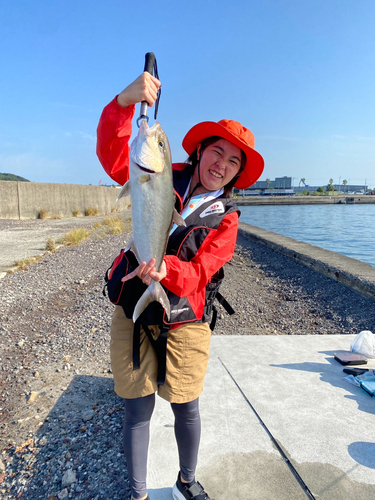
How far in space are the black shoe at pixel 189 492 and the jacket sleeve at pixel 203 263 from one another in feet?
3.79

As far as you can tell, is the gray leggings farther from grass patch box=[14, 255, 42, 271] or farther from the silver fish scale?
grass patch box=[14, 255, 42, 271]

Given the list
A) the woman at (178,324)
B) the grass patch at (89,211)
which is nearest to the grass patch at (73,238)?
the woman at (178,324)

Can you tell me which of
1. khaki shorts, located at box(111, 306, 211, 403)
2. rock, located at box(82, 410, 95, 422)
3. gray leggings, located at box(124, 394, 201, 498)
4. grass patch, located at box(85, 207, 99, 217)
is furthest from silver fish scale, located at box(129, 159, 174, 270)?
grass patch, located at box(85, 207, 99, 217)

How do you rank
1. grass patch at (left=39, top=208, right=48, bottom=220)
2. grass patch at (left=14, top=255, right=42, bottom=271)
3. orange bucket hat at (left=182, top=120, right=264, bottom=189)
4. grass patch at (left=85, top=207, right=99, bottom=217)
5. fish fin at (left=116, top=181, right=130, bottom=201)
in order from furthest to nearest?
1. grass patch at (left=85, top=207, right=99, bottom=217)
2. grass patch at (left=39, top=208, right=48, bottom=220)
3. grass patch at (left=14, top=255, right=42, bottom=271)
4. orange bucket hat at (left=182, top=120, right=264, bottom=189)
5. fish fin at (left=116, top=181, right=130, bottom=201)

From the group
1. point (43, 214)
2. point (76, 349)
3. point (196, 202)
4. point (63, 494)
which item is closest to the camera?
point (196, 202)

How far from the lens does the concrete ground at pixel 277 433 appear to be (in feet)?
7.25

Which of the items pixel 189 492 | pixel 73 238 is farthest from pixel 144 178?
pixel 73 238

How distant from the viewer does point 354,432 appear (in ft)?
8.66

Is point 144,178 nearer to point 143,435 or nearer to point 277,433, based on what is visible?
point 143,435

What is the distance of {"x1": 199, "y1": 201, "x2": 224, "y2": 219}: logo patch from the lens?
6.52ft

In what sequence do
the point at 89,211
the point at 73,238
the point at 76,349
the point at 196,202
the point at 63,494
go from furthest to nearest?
the point at 89,211 → the point at 73,238 → the point at 76,349 → the point at 63,494 → the point at 196,202

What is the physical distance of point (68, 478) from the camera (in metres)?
2.36

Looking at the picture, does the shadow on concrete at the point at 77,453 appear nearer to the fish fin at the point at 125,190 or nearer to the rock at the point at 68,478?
the rock at the point at 68,478

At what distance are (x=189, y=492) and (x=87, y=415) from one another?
4.14 feet
